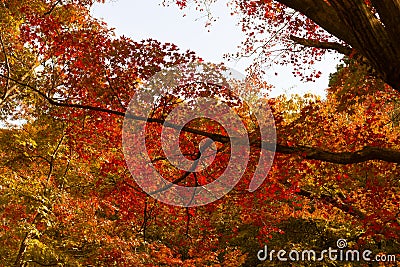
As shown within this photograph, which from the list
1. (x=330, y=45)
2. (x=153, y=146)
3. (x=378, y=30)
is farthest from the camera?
(x=153, y=146)

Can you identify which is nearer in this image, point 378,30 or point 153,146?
point 378,30

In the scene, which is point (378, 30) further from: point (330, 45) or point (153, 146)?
point (153, 146)

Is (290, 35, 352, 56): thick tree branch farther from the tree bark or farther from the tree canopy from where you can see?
the tree bark

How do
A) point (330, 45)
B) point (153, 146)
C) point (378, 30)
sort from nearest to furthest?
1. point (378, 30)
2. point (330, 45)
3. point (153, 146)

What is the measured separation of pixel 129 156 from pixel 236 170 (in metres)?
3.07

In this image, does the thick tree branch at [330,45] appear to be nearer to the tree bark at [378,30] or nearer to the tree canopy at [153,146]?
the tree canopy at [153,146]

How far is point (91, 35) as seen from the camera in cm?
1023

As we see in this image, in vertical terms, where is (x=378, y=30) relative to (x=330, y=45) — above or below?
below

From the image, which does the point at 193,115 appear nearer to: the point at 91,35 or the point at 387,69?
the point at 91,35

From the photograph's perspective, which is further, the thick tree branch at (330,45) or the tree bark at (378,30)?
the thick tree branch at (330,45)

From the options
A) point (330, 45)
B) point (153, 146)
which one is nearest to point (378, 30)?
point (330, 45)

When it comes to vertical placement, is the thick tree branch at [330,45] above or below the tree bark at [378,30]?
above

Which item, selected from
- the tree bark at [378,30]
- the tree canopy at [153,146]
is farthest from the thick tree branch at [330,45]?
the tree bark at [378,30]

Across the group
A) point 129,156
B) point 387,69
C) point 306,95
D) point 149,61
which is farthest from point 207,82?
point 306,95
